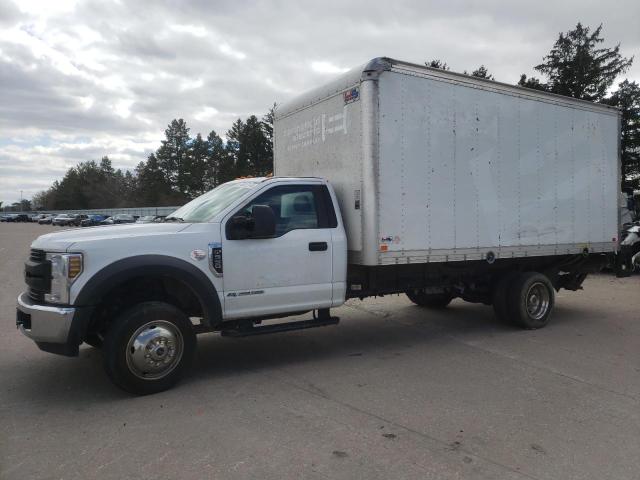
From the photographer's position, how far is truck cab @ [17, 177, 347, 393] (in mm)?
4762

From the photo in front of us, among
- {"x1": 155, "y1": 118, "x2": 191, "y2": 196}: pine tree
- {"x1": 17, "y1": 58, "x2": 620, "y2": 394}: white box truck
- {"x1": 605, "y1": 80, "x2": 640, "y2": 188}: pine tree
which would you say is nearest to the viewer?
{"x1": 17, "y1": 58, "x2": 620, "y2": 394}: white box truck

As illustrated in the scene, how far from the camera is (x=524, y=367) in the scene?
5.88 meters

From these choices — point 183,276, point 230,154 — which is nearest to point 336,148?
point 183,276

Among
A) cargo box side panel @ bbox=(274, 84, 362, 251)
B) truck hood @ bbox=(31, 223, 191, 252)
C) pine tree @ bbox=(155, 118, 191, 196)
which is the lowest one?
truck hood @ bbox=(31, 223, 191, 252)

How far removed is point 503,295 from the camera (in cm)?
786

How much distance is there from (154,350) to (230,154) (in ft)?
250

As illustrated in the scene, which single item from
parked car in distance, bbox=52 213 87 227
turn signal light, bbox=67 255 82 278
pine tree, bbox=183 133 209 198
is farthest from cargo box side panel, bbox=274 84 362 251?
pine tree, bbox=183 133 209 198

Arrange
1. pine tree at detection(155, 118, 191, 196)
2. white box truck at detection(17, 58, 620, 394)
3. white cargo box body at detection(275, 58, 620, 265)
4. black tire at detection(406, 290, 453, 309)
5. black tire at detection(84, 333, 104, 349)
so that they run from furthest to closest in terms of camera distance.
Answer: pine tree at detection(155, 118, 191, 196) < black tire at detection(406, 290, 453, 309) < white cargo box body at detection(275, 58, 620, 265) < black tire at detection(84, 333, 104, 349) < white box truck at detection(17, 58, 620, 394)

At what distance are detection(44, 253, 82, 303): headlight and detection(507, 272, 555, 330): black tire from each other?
583 cm

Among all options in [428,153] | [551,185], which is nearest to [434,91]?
[428,153]

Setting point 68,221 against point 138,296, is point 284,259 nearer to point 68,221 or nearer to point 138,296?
point 138,296

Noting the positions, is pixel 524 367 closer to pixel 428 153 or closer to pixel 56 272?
pixel 428 153

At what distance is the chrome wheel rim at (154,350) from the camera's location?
192 inches

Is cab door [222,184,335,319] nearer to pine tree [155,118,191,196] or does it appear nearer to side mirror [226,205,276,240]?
side mirror [226,205,276,240]
